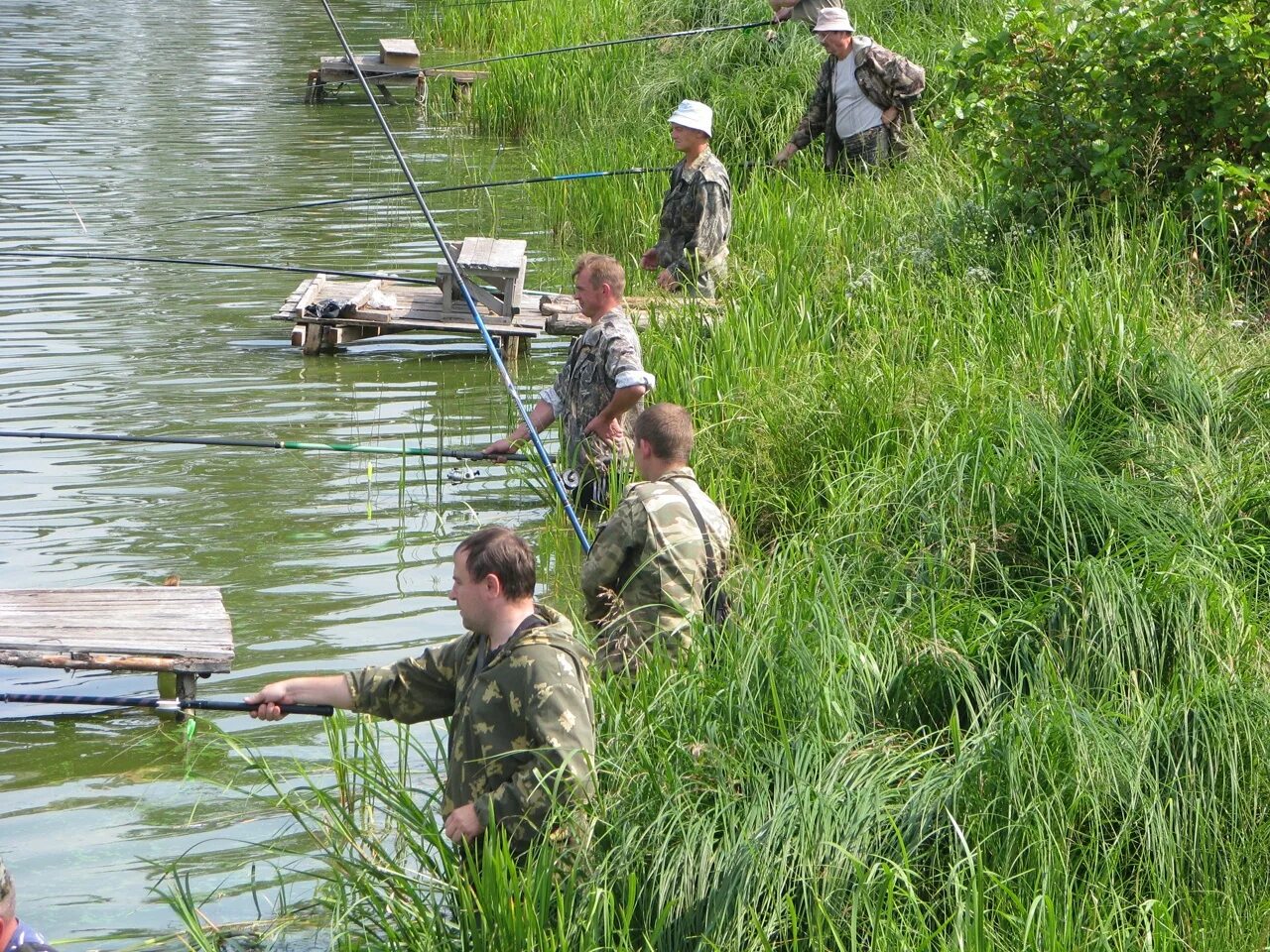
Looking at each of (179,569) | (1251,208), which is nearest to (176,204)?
(179,569)

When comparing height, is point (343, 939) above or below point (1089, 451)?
below

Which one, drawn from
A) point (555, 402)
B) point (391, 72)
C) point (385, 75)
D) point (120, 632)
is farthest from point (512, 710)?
point (385, 75)

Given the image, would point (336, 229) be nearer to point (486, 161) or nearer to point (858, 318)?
point (486, 161)

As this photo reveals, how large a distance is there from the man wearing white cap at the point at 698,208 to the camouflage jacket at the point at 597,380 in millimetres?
1872

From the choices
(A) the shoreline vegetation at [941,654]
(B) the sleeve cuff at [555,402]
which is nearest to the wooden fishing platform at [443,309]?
(A) the shoreline vegetation at [941,654]

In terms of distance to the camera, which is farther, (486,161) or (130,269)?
(486,161)

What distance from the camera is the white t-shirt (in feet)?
34.9

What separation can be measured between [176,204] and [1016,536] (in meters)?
10.1

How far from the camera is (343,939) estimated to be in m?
3.73

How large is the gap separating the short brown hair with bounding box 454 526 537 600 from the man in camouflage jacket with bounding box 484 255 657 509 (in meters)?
2.88

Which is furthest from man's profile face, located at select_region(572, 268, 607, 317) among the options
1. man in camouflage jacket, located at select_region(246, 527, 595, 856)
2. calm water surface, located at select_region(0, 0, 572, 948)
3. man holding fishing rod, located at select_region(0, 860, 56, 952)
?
man holding fishing rod, located at select_region(0, 860, 56, 952)

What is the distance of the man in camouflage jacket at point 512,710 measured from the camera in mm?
3744

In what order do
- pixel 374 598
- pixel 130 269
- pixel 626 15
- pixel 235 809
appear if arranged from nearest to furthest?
pixel 235 809, pixel 374 598, pixel 130 269, pixel 626 15

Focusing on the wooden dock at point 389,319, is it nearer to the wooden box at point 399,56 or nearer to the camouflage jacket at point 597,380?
the camouflage jacket at point 597,380
